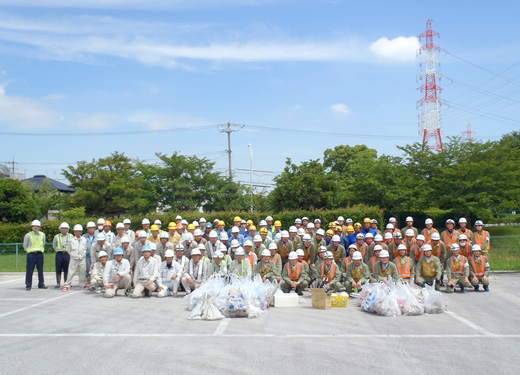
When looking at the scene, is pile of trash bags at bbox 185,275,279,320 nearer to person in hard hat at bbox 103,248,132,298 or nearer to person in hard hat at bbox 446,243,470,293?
person in hard hat at bbox 103,248,132,298

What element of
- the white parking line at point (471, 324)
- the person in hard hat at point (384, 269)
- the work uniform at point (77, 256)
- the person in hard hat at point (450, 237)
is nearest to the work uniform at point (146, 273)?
the work uniform at point (77, 256)

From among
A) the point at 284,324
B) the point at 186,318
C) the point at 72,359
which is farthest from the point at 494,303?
the point at 72,359

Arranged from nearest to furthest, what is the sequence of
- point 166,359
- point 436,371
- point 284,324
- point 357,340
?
point 436,371 → point 166,359 → point 357,340 → point 284,324

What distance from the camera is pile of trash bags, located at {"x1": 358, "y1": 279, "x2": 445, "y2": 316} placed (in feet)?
30.8

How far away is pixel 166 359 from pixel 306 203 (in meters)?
20.3

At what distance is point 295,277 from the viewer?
1155 centimetres

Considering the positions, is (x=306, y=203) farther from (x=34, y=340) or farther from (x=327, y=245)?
(x=34, y=340)

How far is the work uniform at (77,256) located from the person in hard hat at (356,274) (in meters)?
7.44

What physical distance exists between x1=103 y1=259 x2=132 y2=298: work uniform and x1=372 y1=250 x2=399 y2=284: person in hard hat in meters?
6.21

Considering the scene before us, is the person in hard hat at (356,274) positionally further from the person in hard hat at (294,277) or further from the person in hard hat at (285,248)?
the person in hard hat at (285,248)

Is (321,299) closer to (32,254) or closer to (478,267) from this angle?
(478,267)

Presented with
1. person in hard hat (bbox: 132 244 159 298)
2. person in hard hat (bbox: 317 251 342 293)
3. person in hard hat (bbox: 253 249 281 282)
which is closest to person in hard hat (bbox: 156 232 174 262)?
person in hard hat (bbox: 132 244 159 298)

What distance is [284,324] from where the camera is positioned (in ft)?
28.5

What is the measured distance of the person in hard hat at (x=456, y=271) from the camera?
39.3 ft
